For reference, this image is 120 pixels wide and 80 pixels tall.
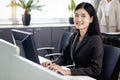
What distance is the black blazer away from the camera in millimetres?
1935

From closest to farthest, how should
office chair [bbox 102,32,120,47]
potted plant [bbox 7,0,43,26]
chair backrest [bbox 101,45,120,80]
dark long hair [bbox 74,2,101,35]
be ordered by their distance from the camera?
1. chair backrest [bbox 101,45,120,80]
2. dark long hair [bbox 74,2,101,35]
3. office chair [bbox 102,32,120,47]
4. potted plant [bbox 7,0,43,26]

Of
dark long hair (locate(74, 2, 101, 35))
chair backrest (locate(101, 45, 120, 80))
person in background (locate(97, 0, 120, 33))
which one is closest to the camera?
chair backrest (locate(101, 45, 120, 80))

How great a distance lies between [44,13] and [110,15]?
1.34 meters

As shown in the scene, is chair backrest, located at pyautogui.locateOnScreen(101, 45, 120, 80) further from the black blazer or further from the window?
the window

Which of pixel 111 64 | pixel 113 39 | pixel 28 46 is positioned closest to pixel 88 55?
pixel 111 64

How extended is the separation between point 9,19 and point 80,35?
8.31 ft

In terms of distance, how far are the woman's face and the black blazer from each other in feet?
0.32

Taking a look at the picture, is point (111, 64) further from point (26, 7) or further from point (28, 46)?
point (26, 7)

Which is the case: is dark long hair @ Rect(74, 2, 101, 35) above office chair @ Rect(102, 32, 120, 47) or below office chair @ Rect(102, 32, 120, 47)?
above

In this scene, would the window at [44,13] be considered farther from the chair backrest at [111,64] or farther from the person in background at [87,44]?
the chair backrest at [111,64]

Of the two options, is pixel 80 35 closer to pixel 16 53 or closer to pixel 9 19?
pixel 16 53

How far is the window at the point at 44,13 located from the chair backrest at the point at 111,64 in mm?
2784

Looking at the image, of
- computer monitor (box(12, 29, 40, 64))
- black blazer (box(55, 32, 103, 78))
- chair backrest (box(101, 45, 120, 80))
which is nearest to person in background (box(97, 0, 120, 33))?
black blazer (box(55, 32, 103, 78))

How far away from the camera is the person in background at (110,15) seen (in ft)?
14.5
